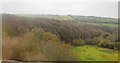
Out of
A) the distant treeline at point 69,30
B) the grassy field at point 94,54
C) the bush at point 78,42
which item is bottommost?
the grassy field at point 94,54

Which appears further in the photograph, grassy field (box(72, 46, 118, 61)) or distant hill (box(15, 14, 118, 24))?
distant hill (box(15, 14, 118, 24))

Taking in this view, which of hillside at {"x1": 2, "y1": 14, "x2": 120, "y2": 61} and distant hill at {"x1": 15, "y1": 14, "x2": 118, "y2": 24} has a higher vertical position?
distant hill at {"x1": 15, "y1": 14, "x2": 118, "y2": 24}

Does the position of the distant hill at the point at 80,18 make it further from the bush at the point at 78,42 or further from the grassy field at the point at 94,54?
the grassy field at the point at 94,54

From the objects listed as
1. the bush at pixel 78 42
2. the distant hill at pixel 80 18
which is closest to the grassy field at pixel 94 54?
the bush at pixel 78 42

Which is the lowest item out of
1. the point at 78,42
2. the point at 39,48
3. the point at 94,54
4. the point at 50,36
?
the point at 94,54

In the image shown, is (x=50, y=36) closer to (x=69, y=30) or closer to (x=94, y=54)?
(x=69, y=30)

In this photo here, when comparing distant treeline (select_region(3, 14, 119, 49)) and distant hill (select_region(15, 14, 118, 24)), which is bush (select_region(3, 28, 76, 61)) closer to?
distant treeline (select_region(3, 14, 119, 49))

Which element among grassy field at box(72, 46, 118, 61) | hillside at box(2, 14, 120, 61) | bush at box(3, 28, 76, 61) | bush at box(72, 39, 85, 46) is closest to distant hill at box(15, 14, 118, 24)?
hillside at box(2, 14, 120, 61)

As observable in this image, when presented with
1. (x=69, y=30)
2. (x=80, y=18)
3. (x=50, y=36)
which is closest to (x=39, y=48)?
(x=50, y=36)

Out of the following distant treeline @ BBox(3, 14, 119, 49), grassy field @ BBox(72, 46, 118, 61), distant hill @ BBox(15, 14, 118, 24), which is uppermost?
distant hill @ BBox(15, 14, 118, 24)

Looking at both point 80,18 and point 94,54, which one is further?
point 80,18
